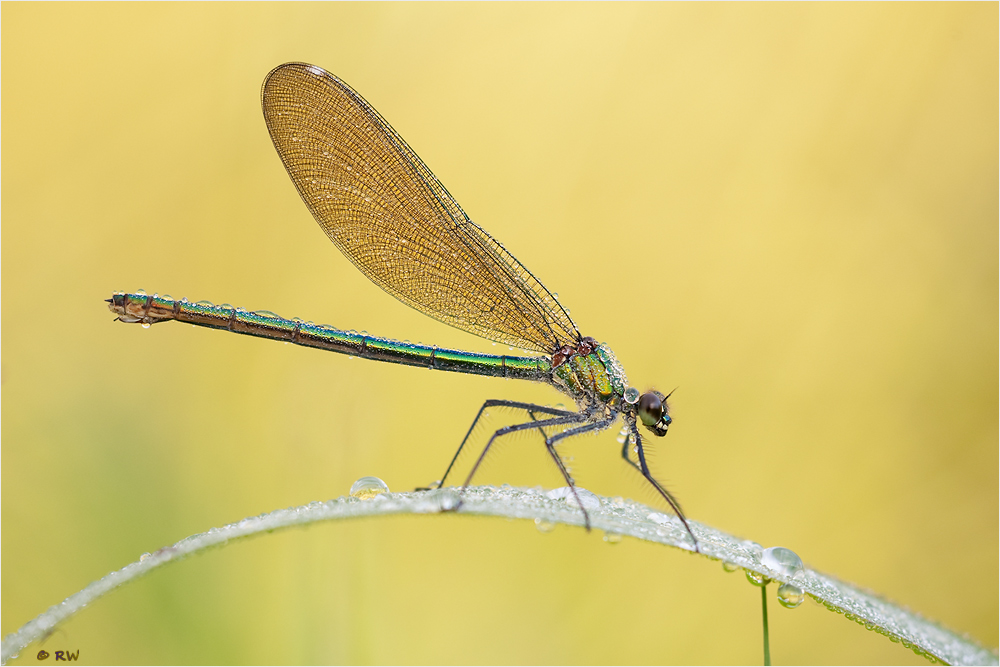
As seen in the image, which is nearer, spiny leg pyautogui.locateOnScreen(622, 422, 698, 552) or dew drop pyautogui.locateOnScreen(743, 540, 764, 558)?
dew drop pyautogui.locateOnScreen(743, 540, 764, 558)

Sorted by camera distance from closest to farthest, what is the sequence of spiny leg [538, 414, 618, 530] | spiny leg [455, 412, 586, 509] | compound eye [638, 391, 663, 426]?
1. spiny leg [538, 414, 618, 530]
2. spiny leg [455, 412, 586, 509]
3. compound eye [638, 391, 663, 426]

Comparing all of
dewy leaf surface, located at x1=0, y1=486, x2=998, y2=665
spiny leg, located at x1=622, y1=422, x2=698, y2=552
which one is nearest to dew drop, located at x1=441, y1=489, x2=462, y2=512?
dewy leaf surface, located at x1=0, y1=486, x2=998, y2=665

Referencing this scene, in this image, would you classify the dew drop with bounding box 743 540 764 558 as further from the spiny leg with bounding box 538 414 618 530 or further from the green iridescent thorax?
the green iridescent thorax

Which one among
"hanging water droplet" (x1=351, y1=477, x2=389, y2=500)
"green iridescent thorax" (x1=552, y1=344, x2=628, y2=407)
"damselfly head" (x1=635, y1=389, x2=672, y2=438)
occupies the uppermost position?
"green iridescent thorax" (x1=552, y1=344, x2=628, y2=407)

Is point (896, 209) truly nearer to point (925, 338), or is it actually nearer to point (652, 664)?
point (925, 338)

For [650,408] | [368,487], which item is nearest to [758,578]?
[368,487]

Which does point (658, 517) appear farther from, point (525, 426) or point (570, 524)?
point (525, 426)

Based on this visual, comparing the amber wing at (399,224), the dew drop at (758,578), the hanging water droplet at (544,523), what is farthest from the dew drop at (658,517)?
the amber wing at (399,224)
